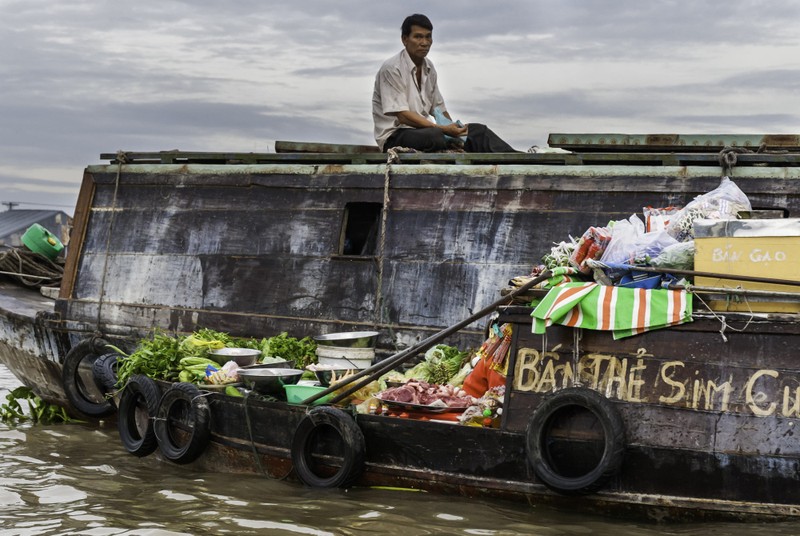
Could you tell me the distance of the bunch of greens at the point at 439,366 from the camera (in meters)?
7.63

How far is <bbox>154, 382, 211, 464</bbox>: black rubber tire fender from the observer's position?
25.1 ft

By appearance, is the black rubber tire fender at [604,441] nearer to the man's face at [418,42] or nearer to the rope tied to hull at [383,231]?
the rope tied to hull at [383,231]

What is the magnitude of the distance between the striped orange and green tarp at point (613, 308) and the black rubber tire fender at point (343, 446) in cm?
141

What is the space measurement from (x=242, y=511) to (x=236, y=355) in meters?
1.81

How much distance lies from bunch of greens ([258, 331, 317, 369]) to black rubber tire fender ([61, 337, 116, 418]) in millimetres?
1976

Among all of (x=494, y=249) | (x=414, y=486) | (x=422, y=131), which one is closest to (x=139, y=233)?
(x=422, y=131)

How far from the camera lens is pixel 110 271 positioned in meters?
10.4

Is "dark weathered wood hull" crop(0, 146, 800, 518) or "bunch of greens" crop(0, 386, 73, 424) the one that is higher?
"dark weathered wood hull" crop(0, 146, 800, 518)

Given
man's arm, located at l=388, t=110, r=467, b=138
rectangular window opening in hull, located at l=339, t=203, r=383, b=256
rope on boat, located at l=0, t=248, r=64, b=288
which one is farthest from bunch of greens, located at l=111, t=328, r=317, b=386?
rope on boat, located at l=0, t=248, r=64, b=288

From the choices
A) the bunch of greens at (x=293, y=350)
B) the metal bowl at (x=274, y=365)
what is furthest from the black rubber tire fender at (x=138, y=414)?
the bunch of greens at (x=293, y=350)

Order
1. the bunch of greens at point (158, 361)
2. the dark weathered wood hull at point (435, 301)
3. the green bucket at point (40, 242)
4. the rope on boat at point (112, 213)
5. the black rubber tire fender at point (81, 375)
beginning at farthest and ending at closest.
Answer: the green bucket at point (40, 242), the rope on boat at point (112, 213), the black rubber tire fender at point (81, 375), the bunch of greens at point (158, 361), the dark weathered wood hull at point (435, 301)

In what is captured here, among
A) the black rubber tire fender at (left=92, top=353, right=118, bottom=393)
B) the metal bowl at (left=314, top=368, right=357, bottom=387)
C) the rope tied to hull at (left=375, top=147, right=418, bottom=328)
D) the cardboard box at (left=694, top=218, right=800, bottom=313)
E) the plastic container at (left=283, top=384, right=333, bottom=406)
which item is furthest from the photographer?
the black rubber tire fender at (left=92, top=353, right=118, bottom=393)

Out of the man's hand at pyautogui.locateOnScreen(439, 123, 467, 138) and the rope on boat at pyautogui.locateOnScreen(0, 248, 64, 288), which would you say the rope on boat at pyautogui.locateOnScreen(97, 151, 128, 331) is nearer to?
the rope on boat at pyautogui.locateOnScreen(0, 248, 64, 288)

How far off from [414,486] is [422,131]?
3714 millimetres
